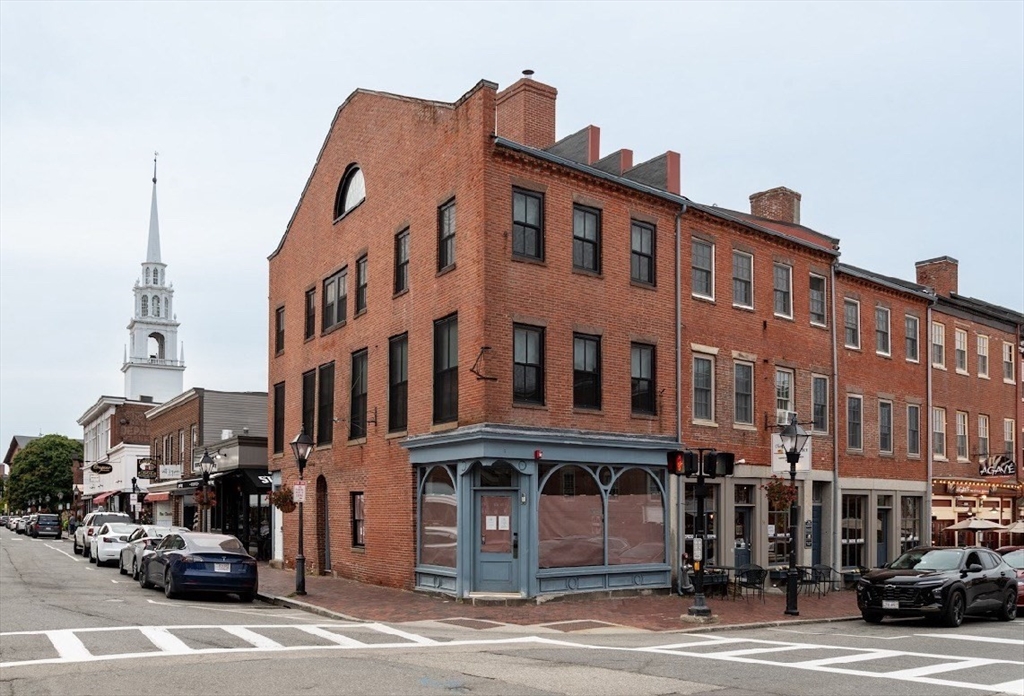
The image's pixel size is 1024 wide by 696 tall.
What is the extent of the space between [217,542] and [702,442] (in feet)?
38.1

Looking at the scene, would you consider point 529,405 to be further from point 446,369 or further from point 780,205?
point 780,205

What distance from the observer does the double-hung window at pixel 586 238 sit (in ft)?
78.3

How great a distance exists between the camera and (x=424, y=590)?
918 inches

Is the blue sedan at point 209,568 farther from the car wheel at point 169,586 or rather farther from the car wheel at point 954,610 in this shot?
the car wheel at point 954,610

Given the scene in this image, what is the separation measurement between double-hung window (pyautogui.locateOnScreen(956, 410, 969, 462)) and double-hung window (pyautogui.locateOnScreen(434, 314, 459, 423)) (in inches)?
836

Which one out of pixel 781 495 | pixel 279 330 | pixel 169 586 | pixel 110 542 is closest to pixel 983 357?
pixel 781 495

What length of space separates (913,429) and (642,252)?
14.3 m

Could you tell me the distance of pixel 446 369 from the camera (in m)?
23.4

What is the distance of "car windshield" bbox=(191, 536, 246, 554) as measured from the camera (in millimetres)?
22812

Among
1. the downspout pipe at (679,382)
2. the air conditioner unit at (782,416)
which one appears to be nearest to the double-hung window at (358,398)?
the downspout pipe at (679,382)

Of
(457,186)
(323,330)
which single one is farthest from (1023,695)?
(323,330)

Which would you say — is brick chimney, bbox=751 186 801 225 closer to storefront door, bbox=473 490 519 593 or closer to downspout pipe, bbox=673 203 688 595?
downspout pipe, bbox=673 203 688 595

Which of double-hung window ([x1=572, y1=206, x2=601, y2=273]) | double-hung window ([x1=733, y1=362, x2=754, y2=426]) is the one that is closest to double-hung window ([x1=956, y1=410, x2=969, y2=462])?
double-hung window ([x1=733, y1=362, x2=754, y2=426])

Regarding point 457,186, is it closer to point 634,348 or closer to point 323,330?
point 634,348
